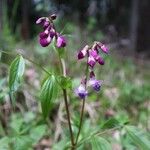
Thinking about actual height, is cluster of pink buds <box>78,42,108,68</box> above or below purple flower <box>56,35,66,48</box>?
below

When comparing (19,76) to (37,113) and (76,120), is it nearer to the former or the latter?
(76,120)

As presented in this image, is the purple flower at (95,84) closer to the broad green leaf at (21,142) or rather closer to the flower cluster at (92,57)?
the flower cluster at (92,57)

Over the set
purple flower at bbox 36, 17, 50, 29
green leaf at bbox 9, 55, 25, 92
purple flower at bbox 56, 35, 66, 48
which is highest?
purple flower at bbox 36, 17, 50, 29

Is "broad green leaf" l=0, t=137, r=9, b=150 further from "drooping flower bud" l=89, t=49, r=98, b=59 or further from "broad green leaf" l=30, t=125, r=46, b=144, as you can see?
"drooping flower bud" l=89, t=49, r=98, b=59

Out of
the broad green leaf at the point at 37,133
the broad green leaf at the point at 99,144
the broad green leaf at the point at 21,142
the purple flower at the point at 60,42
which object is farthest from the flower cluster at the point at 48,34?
the broad green leaf at the point at 37,133

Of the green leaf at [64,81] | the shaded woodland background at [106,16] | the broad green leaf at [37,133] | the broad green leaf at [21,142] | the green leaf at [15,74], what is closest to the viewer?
the green leaf at [15,74]

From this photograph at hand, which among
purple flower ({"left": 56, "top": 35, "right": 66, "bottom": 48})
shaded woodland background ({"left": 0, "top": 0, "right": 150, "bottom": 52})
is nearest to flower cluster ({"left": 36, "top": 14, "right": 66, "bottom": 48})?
purple flower ({"left": 56, "top": 35, "right": 66, "bottom": 48})
